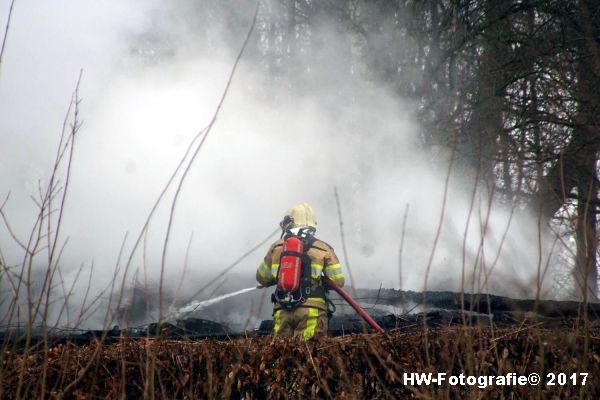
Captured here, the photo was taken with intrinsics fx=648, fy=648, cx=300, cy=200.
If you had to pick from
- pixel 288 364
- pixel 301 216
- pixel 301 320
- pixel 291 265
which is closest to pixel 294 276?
pixel 291 265

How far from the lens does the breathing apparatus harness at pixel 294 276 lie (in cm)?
550

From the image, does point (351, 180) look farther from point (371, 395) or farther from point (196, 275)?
point (371, 395)

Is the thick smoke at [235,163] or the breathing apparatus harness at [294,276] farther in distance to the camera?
the thick smoke at [235,163]

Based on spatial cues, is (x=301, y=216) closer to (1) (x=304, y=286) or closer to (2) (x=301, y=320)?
(1) (x=304, y=286)

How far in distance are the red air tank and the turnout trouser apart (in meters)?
0.23

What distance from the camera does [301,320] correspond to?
5.58m

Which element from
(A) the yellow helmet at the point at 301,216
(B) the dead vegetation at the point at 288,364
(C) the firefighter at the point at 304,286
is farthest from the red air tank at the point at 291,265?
(B) the dead vegetation at the point at 288,364

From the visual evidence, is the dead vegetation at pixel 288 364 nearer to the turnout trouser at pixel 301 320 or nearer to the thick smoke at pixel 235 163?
the turnout trouser at pixel 301 320

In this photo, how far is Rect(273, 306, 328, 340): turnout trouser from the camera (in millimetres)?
5562

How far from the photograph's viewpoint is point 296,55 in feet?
51.9

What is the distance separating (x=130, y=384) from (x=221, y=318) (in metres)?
6.05

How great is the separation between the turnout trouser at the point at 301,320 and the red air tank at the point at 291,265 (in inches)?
9.0

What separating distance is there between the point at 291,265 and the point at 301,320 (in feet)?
1.62

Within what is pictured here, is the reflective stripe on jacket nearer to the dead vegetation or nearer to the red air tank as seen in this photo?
the red air tank
